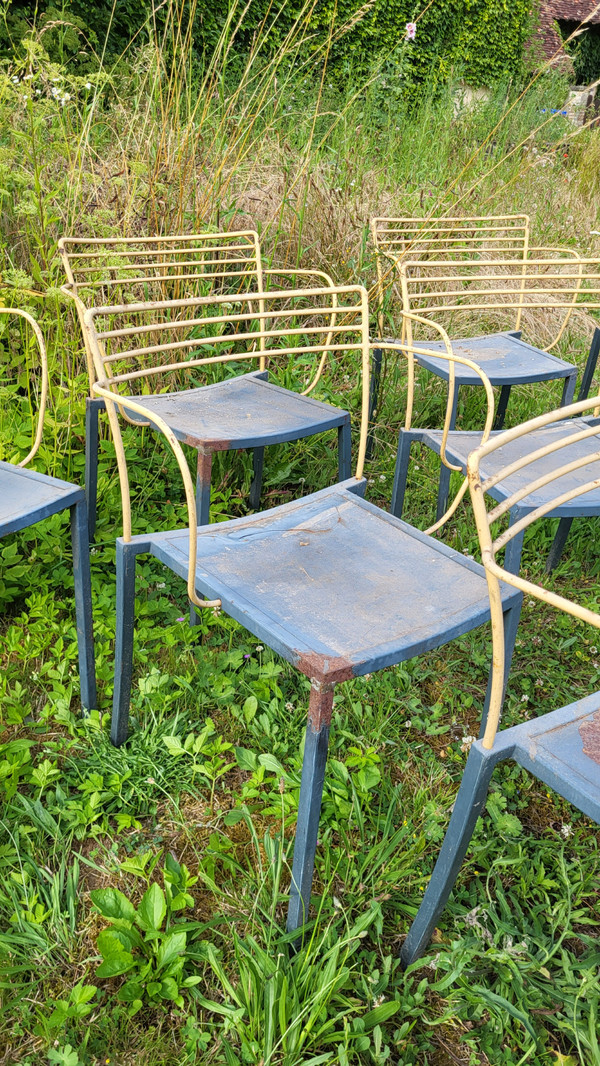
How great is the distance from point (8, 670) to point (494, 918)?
1248 millimetres

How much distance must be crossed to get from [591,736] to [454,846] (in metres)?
0.26

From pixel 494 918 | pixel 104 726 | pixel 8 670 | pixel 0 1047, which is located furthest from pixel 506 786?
pixel 8 670

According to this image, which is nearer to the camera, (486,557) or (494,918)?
(486,557)

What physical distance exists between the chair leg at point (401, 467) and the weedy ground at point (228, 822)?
357 mm

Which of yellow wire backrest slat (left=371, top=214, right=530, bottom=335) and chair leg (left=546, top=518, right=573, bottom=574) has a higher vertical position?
yellow wire backrest slat (left=371, top=214, right=530, bottom=335)

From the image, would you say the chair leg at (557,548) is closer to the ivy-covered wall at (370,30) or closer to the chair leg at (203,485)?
the chair leg at (203,485)

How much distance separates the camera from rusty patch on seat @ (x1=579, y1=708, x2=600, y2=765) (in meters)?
1.06

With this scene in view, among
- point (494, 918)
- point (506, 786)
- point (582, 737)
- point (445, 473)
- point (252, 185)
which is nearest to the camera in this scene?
point (582, 737)

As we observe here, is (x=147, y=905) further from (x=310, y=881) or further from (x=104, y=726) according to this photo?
(x=104, y=726)

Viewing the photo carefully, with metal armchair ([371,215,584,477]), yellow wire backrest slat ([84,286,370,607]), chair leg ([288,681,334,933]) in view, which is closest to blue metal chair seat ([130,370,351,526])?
yellow wire backrest slat ([84,286,370,607])

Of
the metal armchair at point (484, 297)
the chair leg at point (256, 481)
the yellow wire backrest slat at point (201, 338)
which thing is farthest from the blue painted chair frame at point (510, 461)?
the chair leg at point (256, 481)

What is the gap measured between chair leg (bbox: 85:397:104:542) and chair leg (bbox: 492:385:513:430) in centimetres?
158

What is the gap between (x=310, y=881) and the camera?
126cm

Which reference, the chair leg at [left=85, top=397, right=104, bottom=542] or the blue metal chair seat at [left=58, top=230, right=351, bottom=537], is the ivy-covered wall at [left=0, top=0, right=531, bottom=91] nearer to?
the blue metal chair seat at [left=58, top=230, right=351, bottom=537]
